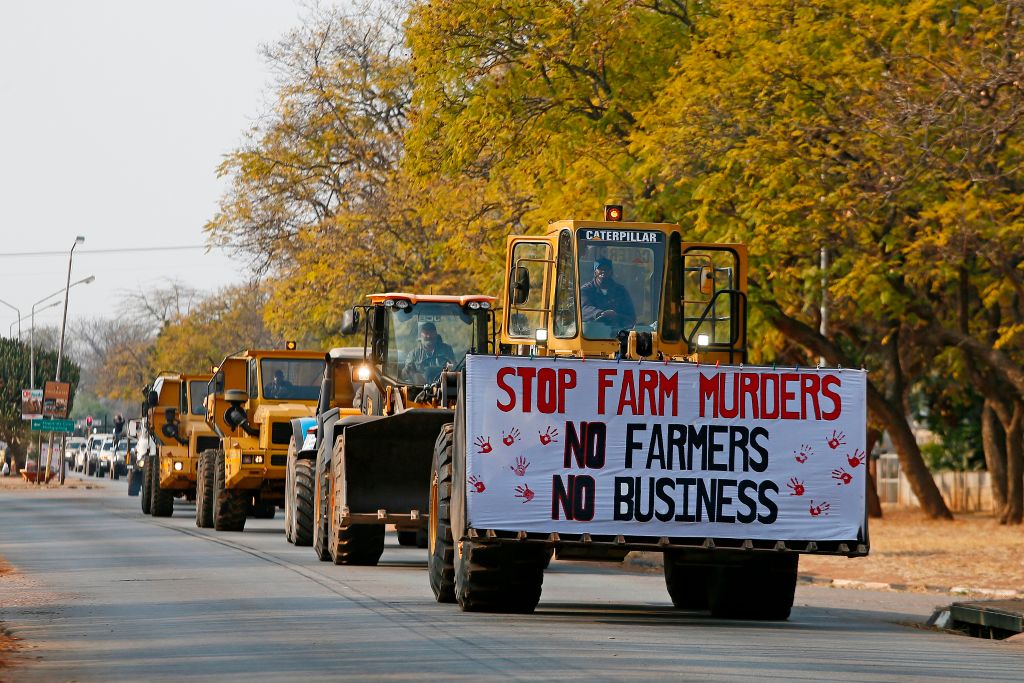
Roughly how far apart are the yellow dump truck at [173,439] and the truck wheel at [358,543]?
A: 1390 cm

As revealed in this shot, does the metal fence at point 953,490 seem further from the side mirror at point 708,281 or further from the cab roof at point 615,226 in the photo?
the side mirror at point 708,281

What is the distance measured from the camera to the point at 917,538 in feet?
106

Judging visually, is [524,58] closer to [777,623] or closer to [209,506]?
[209,506]

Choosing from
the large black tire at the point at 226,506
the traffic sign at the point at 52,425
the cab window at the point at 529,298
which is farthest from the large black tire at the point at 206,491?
the traffic sign at the point at 52,425

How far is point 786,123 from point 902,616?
33.9 feet

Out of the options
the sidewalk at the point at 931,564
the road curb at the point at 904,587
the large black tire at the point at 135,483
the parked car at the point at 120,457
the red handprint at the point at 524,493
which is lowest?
the road curb at the point at 904,587

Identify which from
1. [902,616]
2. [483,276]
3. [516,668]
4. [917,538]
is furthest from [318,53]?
[516,668]

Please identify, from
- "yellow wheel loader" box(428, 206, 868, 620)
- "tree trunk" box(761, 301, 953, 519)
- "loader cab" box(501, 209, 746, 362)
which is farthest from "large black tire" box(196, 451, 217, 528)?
"yellow wheel loader" box(428, 206, 868, 620)

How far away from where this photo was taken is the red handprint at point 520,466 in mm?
14977

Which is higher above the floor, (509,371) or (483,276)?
(483,276)

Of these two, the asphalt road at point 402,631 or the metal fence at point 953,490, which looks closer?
the asphalt road at point 402,631

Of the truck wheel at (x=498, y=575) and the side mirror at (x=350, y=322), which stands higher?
the side mirror at (x=350, y=322)

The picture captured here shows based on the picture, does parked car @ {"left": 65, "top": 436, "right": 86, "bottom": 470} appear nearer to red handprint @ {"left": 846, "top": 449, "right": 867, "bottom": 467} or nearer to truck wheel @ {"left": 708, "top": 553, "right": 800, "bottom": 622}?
truck wheel @ {"left": 708, "top": 553, "right": 800, "bottom": 622}

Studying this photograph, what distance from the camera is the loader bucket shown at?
68.0 feet
